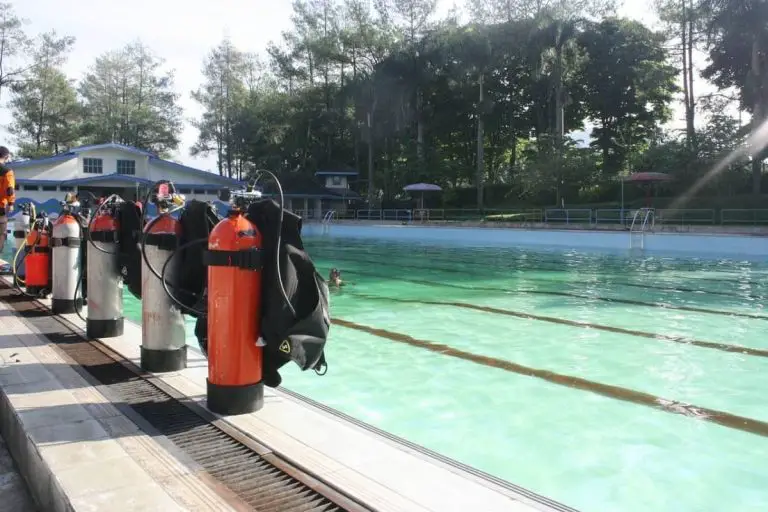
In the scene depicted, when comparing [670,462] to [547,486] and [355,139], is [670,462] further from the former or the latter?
[355,139]

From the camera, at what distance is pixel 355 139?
44281 mm

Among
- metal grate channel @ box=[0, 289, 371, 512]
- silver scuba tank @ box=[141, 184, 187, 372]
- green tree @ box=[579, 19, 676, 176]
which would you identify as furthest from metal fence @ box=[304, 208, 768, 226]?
metal grate channel @ box=[0, 289, 371, 512]

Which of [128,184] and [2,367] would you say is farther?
[128,184]

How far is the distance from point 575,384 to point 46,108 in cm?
5775

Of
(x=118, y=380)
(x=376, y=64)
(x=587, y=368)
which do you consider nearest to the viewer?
(x=118, y=380)

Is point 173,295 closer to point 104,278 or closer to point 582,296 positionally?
point 104,278

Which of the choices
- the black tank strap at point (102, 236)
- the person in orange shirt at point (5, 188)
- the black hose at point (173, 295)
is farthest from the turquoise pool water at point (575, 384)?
the person in orange shirt at point (5, 188)

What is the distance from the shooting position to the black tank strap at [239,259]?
2756 millimetres

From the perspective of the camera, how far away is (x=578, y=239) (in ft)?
69.3

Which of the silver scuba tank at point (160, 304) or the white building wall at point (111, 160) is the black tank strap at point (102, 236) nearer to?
the silver scuba tank at point (160, 304)

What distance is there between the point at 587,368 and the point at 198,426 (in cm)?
368

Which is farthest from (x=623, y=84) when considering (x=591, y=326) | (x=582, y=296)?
(x=591, y=326)

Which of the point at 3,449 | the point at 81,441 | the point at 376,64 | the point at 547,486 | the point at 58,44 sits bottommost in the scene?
the point at 547,486

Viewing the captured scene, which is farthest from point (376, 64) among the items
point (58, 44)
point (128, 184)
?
point (58, 44)
